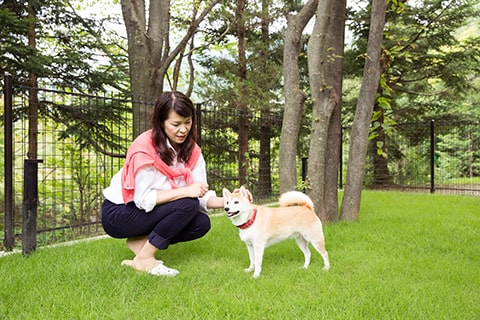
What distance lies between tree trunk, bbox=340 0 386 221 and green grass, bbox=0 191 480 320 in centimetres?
76

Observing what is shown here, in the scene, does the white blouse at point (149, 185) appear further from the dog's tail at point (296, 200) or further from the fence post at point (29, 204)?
the fence post at point (29, 204)

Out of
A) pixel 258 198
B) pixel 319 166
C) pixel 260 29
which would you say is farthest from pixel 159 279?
pixel 260 29

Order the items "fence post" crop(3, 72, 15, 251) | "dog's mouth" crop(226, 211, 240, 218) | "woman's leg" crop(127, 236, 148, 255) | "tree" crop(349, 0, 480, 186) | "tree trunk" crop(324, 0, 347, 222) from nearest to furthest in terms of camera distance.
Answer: "dog's mouth" crop(226, 211, 240, 218) < "woman's leg" crop(127, 236, 148, 255) < "fence post" crop(3, 72, 15, 251) < "tree trunk" crop(324, 0, 347, 222) < "tree" crop(349, 0, 480, 186)

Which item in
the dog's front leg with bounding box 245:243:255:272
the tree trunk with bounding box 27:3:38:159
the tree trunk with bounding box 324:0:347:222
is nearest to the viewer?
the dog's front leg with bounding box 245:243:255:272

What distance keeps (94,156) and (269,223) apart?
8.41 meters

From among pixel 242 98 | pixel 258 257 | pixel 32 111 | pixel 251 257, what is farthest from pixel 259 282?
pixel 242 98

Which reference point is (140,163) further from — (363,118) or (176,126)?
(363,118)

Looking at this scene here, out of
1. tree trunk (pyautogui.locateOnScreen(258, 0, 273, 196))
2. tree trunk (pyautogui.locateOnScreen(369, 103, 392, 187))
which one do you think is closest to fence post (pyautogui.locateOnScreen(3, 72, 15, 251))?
tree trunk (pyautogui.locateOnScreen(258, 0, 273, 196))

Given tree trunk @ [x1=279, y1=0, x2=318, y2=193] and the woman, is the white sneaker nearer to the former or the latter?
the woman

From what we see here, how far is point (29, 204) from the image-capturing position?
3.50 m

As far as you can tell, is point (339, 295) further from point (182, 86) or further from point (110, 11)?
point (182, 86)

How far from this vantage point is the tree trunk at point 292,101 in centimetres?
474

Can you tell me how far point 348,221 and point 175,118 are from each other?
2887mm

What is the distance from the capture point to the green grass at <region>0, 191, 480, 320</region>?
7.18 ft
